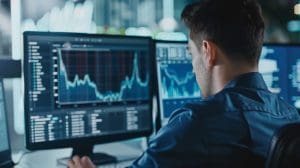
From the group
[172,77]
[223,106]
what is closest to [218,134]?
[223,106]

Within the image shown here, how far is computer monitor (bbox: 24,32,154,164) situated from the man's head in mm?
575

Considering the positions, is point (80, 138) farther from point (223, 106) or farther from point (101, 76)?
point (223, 106)

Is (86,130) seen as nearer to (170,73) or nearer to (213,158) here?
(170,73)

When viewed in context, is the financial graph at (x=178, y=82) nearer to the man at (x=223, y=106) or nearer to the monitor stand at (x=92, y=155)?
the monitor stand at (x=92, y=155)

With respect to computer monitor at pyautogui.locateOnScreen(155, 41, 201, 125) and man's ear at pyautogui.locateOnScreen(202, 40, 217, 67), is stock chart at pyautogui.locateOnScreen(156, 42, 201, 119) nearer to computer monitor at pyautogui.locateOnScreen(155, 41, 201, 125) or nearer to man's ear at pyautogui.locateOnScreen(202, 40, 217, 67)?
computer monitor at pyautogui.locateOnScreen(155, 41, 201, 125)

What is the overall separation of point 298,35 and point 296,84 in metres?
1.07

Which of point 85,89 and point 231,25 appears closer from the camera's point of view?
point 231,25


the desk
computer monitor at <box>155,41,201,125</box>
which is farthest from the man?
computer monitor at <box>155,41,201,125</box>

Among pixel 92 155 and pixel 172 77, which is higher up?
pixel 172 77

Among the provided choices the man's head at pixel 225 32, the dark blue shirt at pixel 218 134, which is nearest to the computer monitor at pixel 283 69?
the man's head at pixel 225 32

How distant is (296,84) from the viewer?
2.44 metres

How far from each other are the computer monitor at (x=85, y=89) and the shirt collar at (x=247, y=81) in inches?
27.1

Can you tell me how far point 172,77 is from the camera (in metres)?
2.09

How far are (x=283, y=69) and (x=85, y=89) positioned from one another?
1119 millimetres
